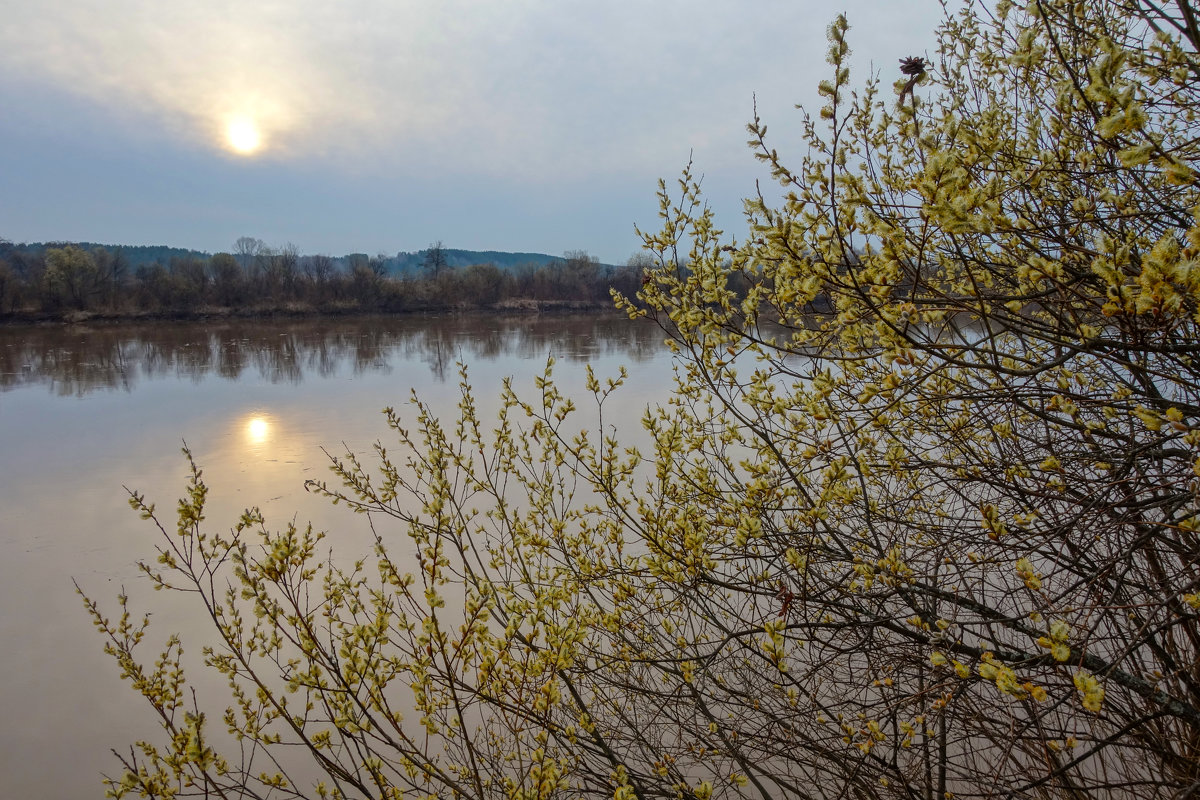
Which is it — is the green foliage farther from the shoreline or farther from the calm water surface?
the shoreline

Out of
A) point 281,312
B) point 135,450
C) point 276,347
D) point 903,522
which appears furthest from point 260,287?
point 903,522

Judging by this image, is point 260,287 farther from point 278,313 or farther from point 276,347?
point 276,347

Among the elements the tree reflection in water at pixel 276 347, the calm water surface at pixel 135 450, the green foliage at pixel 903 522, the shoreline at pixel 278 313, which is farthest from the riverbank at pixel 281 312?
the green foliage at pixel 903 522

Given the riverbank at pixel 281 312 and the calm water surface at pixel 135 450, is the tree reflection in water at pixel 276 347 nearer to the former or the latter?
the calm water surface at pixel 135 450

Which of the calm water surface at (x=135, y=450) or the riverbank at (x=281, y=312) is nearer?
the calm water surface at (x=135, y=450)

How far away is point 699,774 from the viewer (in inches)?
150

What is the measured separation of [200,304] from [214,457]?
125 feet

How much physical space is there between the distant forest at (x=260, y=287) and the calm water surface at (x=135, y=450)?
14.7 m

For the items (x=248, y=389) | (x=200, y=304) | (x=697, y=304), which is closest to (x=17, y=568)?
(x=697, y=304)

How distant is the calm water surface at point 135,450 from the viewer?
469 centimetres

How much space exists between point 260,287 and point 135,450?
40080mm

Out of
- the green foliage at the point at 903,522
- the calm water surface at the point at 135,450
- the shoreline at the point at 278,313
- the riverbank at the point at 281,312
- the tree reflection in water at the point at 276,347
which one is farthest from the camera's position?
the riverbank at the point at 281,312

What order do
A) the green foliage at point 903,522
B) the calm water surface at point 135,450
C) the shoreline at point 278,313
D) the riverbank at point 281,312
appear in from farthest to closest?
the riverbank at point 281,312 < the shoreline at point 278,313 < the calm water surface at point 135,450 < the green foliage at point 903,522

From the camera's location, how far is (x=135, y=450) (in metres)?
10.5
